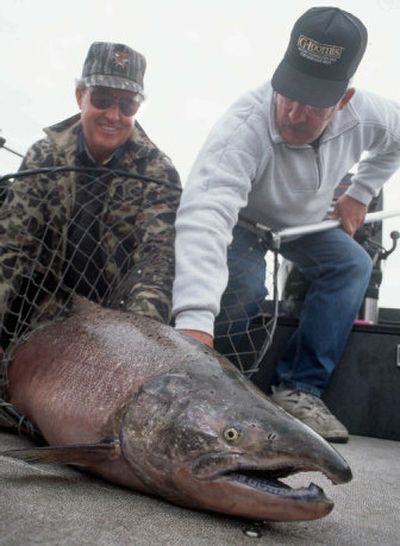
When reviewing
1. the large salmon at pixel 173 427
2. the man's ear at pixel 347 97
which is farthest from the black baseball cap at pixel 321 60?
the large salmon at pixel 173 427

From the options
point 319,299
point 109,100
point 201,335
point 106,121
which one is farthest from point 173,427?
point 109,100

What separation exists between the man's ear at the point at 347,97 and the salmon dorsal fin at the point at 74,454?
1784 mm

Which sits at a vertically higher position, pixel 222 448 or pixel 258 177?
pixel 258 177

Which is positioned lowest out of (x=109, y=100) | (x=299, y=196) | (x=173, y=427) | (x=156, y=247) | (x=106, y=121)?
(x=173, y=427)

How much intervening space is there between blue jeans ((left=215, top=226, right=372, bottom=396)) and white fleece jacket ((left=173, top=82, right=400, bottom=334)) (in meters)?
0.16

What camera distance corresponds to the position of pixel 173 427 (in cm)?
126

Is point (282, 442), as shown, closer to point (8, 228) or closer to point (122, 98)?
point (8, 228)

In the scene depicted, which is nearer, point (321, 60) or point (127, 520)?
point (127, 520)

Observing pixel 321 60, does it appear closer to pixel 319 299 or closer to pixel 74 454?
pixel 319 299

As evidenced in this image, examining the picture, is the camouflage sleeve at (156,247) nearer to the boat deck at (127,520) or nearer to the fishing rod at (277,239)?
the fishing rod at (277,239)

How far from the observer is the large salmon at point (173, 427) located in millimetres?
1132

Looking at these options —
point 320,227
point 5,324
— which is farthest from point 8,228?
point 320,227

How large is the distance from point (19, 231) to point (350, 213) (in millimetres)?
1558

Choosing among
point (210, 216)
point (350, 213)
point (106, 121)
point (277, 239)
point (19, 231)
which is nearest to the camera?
point (210, 216)
